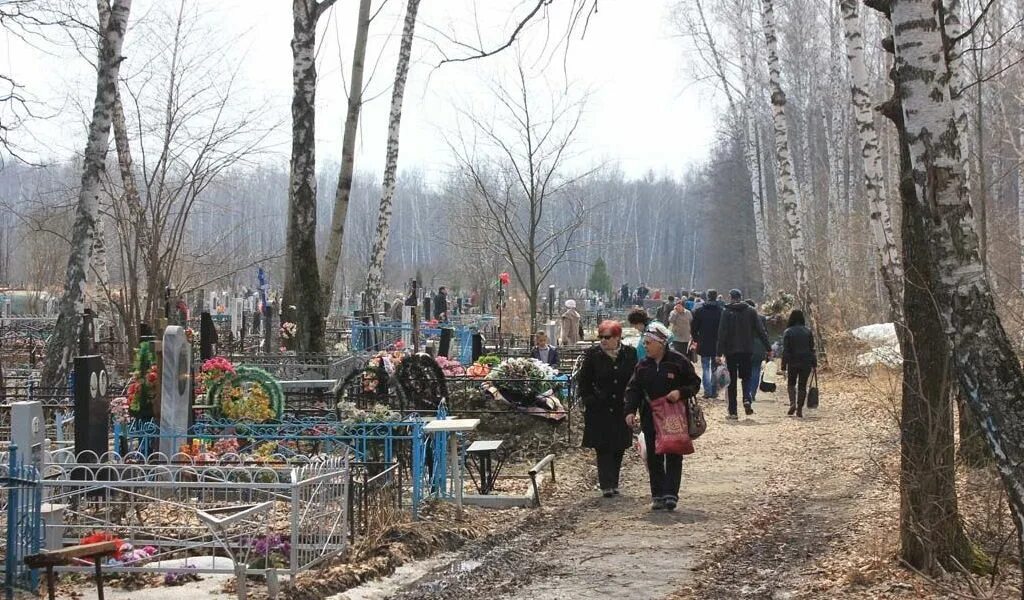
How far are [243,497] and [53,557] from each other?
10.9 feet

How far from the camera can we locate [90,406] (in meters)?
9.03

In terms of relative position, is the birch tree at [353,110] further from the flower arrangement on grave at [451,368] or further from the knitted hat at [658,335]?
the knitted hat at [658,335]

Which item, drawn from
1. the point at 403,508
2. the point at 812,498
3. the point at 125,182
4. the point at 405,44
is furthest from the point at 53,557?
the point at 405,44

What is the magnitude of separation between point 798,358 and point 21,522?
40.1 ft

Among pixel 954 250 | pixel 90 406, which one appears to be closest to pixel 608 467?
pixel 90 406

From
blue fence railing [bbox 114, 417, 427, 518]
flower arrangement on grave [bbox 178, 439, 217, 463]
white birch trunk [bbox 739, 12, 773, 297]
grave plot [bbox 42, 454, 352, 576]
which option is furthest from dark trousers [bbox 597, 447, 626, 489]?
white birch trunk [bbox 739, 12, 773, 297]

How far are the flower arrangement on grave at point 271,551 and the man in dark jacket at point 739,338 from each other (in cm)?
1040

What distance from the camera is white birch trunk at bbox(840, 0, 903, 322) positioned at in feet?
52.8

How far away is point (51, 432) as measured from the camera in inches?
589

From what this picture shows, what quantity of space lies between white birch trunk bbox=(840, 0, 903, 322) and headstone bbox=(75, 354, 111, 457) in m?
10.4

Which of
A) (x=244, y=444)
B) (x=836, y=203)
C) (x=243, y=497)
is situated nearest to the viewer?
(x=243, y=497)

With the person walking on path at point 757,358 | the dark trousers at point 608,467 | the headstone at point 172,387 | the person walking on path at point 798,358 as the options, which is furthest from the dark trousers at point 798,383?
the headstone at point 172,387

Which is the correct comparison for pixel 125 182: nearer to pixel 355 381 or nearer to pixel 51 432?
pixel 51 432

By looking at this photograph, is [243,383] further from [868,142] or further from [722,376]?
[868,142]
